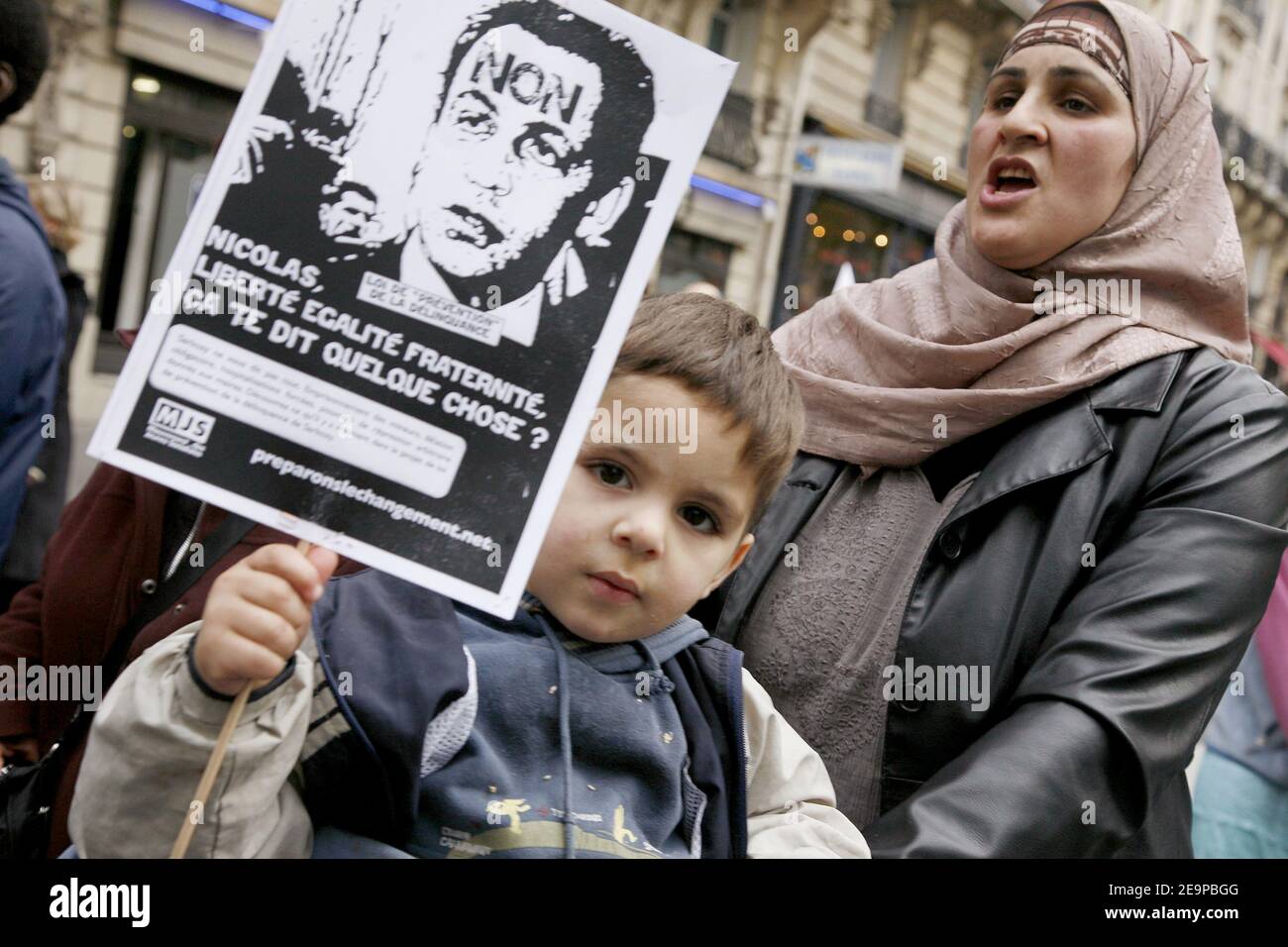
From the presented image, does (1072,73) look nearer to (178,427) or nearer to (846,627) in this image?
(846,627)

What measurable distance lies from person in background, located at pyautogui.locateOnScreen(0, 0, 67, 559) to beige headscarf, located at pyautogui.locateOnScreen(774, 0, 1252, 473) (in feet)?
4.49

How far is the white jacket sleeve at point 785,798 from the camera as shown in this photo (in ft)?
4.53

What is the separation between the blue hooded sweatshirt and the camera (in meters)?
2.12

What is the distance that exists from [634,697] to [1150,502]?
28.2 inches

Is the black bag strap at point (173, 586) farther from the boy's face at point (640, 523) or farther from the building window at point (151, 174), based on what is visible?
the building window at point (151, 174)

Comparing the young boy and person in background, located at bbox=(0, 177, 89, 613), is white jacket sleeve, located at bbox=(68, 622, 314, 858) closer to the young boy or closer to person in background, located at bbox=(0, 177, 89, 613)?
the young boy

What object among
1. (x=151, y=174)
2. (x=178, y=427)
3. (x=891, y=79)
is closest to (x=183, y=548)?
(x=178, y=427)

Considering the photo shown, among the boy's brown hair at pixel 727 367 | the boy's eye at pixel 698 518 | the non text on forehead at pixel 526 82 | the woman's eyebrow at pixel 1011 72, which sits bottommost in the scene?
the boy's eye at pixel 698 518

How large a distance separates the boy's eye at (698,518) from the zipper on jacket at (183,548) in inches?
24.6

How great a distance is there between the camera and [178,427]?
1146 millimetres

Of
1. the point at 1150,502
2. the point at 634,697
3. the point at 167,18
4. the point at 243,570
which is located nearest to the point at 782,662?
the point at 634,697

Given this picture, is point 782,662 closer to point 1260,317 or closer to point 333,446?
point 333,446

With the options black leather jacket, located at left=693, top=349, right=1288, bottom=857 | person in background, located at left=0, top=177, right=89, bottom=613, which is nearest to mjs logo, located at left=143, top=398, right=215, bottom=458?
black leather jacket, located at left=693, top=349, right=1288, bottom=857

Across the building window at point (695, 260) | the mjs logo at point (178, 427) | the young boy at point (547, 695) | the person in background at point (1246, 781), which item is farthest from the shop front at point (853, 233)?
the mjs logo at point (178, 427)
